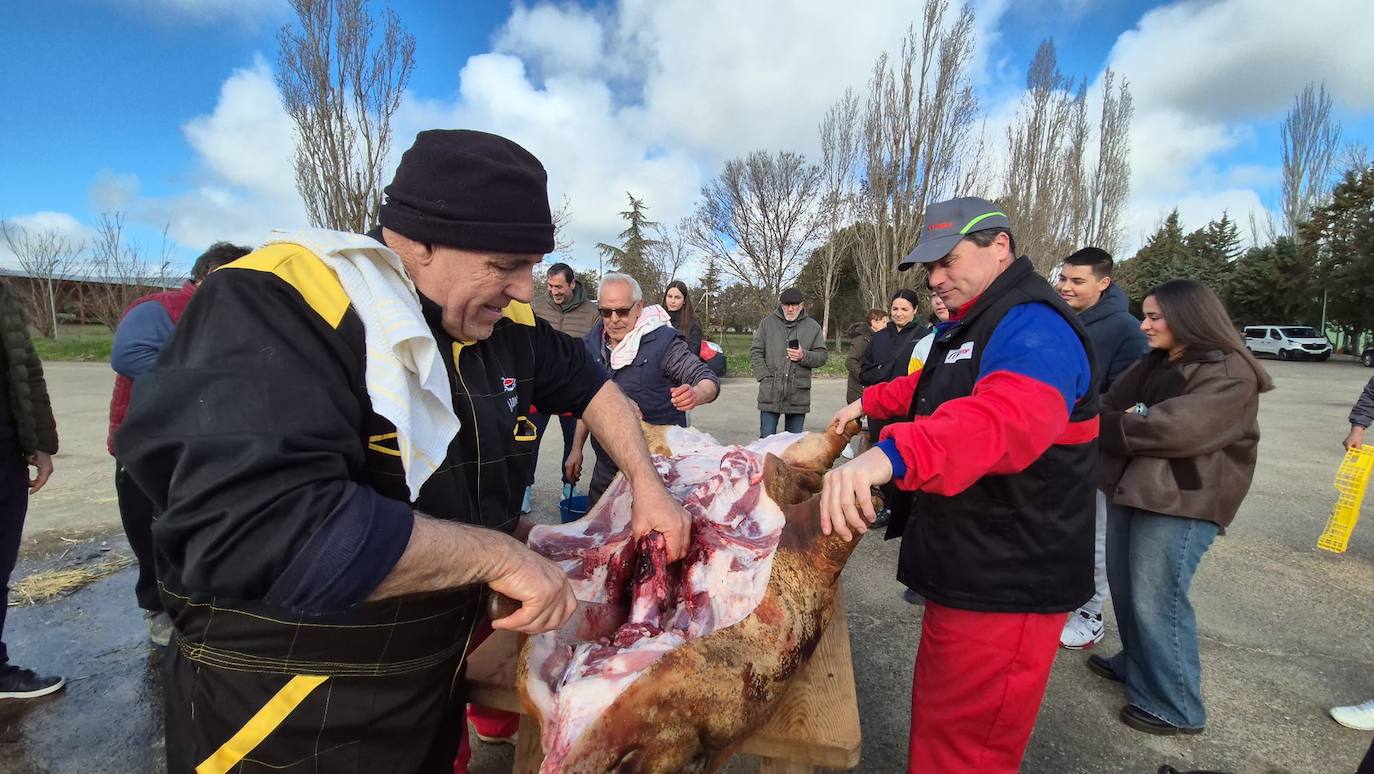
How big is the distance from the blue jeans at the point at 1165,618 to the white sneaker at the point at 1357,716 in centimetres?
62

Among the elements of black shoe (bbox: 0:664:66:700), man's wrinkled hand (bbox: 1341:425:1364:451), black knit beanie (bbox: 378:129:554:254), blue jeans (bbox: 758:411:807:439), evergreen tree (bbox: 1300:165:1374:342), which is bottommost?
black shoe (bbox: 0:664:66:700)

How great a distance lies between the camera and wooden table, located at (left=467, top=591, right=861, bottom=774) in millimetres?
1685

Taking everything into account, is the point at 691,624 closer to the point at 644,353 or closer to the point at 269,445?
the point at 269,445

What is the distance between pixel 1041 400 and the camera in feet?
5.59

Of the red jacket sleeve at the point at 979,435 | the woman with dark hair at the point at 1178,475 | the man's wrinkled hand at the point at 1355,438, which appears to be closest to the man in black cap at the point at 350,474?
the red jacket sleeve at the point at 979,435

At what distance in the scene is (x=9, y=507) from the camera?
2881 mm

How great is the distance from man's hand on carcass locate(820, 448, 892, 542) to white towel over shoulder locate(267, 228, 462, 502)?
0.98 meters

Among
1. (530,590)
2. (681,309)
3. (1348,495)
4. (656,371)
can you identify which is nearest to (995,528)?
(530,590)

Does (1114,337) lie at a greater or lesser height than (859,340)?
greater

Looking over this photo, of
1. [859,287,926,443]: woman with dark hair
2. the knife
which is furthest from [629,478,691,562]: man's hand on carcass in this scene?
[859,287,926,443]: woman with dark hair

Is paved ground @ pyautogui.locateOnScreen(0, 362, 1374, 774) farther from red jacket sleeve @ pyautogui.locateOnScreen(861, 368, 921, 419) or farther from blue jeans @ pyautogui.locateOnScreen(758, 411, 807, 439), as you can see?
blue jeans @ pyautogui.locateOnScreen(758, 411, 807, 439)

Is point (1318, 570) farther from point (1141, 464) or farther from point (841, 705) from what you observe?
point (841, 705)

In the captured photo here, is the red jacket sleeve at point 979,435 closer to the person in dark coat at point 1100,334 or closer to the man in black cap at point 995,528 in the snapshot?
the man in black cap at point 995,528

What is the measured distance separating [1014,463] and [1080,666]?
259 centimetres
